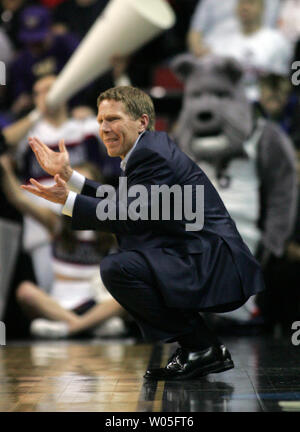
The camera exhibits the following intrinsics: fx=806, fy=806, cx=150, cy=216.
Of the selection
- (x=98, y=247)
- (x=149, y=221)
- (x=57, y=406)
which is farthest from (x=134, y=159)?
(x=98, y=247)

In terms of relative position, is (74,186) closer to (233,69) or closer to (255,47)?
(233,69)

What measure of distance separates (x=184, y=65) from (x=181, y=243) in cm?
239

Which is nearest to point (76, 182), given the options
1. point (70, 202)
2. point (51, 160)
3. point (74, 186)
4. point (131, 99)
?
point (74, 186)

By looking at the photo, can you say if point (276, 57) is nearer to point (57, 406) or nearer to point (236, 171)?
point (236, 171)

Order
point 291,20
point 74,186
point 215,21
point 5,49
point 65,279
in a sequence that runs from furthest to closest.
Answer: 1. point 5,49
2. point 215,21
3. point 291,20
4. point 65,279
5. point 74,186

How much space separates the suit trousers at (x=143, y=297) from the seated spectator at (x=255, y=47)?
2950 millimetres

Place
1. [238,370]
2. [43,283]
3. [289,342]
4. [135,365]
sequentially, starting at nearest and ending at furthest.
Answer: [238,370], [135,365], [289,342], [43,283]

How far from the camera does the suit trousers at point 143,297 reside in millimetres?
3273

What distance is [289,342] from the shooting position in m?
4.83

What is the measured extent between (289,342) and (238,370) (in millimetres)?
1234

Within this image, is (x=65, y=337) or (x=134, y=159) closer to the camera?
(x=134, y=159)

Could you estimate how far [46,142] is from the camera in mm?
5785
